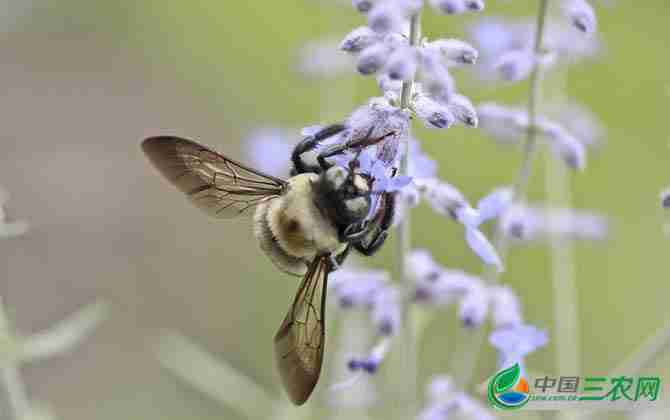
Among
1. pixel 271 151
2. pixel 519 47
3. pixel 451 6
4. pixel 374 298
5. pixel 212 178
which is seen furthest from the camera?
pixel 271 151

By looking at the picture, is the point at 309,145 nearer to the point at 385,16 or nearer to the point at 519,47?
the point at 385,16

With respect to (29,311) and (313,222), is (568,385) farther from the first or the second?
(29,311)

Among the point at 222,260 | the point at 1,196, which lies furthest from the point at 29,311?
the point at 1,196

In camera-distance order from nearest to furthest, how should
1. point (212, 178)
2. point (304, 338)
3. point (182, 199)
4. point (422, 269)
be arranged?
point (304, 338) → point (212, 178) → point (422, 269) → point (182, 199)

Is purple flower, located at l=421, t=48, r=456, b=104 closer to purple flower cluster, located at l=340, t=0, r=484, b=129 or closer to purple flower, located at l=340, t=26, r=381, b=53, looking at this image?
purple flower cluster, located at l=340, t=0, r=484, b=129

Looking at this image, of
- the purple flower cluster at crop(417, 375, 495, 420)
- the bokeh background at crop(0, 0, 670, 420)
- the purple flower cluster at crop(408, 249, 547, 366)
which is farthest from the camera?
the bokeh background at crop(0, 0, 670, 420)

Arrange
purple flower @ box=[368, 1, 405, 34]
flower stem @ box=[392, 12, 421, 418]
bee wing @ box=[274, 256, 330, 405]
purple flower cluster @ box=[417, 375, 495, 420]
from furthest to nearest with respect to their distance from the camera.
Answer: purple flower cluster @ box=[417, 375, 495, 420], bee wing @ box=[274, 256, 330, 405], flower stem @ box=[392, 12, 421, 418], purple flower @ box=[368, 1, 405, 34]

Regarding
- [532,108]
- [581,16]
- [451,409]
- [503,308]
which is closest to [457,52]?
[581,16]

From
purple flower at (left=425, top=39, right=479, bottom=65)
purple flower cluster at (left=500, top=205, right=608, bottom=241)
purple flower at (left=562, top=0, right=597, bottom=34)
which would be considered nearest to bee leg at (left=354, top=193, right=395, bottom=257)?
purple flower at (left=425, top=39, right=479, bottom=65)
